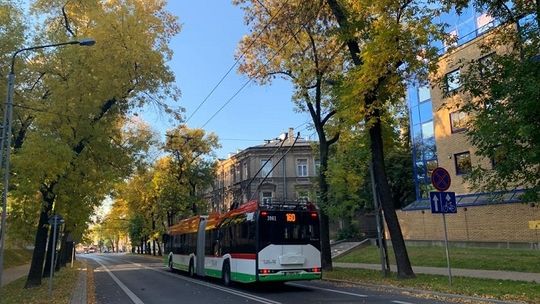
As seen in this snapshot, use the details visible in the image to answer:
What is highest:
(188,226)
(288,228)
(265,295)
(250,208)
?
(188,226)

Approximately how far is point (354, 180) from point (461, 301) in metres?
13.6

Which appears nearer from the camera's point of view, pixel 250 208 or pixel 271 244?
pixel 271 244

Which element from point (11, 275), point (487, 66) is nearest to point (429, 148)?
point (487, 66)

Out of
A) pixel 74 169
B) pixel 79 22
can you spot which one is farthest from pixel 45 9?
pixel 74 169

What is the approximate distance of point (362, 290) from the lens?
16.2 metres

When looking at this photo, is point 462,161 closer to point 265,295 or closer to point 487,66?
point 487,66

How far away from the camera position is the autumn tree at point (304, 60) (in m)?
21.9

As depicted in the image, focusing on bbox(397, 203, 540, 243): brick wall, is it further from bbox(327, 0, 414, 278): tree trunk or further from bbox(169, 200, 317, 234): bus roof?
bbox(169, 200, 317, 234): bus roof

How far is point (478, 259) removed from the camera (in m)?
21.9

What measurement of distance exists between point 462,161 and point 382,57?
19.7 metres

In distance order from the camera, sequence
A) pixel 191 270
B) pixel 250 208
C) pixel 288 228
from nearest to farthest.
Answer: pixel 288 228
pixel 250 208
pixel 191 270

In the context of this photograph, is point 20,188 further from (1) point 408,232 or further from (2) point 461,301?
(1) point 408,232

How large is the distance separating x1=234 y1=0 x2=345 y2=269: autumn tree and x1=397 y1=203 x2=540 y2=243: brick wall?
405 inches

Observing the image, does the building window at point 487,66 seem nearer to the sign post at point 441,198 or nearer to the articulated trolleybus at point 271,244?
the sign post at point 441,198
